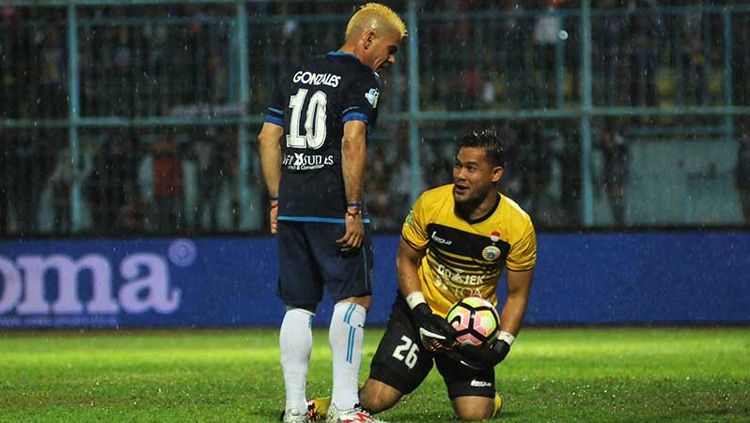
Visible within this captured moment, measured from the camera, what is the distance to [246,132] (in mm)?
16594

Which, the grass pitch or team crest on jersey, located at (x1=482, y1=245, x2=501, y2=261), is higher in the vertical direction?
team crest on jersey, located at (x1=482, y1=245, x2=501, y2=261)

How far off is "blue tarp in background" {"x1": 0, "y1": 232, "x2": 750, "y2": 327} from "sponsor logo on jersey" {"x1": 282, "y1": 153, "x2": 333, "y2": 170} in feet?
25.9

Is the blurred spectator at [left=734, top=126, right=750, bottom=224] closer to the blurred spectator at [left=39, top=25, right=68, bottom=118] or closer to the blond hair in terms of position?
the blurred spectator at [left=39, top=25, right=68, bottom=118]

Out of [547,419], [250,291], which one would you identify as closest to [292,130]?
[547,419]

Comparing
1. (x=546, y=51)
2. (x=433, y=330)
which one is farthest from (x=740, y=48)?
(x=433, y=330)

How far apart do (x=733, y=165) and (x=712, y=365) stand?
457cm

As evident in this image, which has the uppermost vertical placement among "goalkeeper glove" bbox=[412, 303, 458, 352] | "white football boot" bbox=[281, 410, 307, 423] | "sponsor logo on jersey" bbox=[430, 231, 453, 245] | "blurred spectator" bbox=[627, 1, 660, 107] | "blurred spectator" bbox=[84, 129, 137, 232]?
"blurred spectator" bbox=[627, 1, 660, 107]

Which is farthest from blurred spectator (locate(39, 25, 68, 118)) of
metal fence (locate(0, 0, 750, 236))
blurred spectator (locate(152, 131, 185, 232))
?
blurred spectator (locate(152, 131, 185, 232))

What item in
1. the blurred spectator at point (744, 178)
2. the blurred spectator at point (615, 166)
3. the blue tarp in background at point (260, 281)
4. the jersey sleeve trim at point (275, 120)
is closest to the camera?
the jersey sleeve trim at point (275, 120)

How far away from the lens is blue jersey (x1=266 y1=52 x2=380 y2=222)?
317 inches

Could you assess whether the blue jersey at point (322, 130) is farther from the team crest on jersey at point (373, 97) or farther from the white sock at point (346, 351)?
the white sock at point (346, 351)

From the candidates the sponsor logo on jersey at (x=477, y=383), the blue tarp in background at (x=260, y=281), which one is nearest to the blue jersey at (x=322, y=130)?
the sponsor logo on jersey at (x=477, y=383)

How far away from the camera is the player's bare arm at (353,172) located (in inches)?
311

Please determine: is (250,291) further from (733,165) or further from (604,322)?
(733,165)
